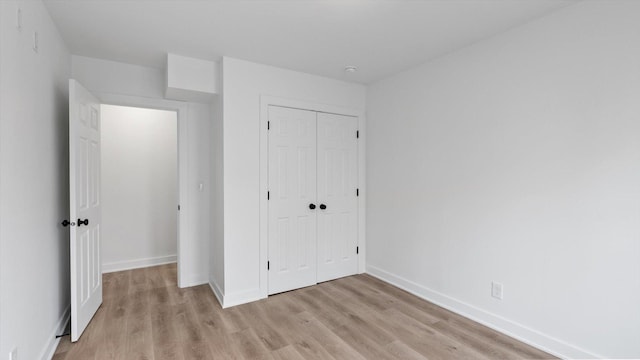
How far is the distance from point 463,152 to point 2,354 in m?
3.34

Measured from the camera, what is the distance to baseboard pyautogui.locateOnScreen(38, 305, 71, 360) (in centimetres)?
207

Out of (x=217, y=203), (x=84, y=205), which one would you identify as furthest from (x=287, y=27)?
(x=84, y=205)

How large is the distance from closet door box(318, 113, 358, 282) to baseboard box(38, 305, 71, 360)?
7.80 feet

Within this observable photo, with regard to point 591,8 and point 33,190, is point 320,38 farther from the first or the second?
point 33,190

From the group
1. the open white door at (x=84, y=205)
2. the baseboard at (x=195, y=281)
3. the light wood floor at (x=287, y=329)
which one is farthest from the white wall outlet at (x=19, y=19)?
the baseboard at (x=195, y=281)

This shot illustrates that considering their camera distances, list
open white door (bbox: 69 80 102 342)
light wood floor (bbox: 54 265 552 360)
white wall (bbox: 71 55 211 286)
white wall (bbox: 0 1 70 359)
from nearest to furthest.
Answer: white wall (bbox: 0 1 70 359) → light wood floor (bbox: 54 265 552 360) → open white door (bbox: 69 80 102 342) → white wall (bbox: 71 55 211 286)

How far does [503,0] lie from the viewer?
2.06 m

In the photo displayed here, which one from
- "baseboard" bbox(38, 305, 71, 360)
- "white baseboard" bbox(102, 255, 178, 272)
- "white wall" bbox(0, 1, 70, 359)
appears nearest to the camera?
"white wall" bbox(0, 1, 70, 359)

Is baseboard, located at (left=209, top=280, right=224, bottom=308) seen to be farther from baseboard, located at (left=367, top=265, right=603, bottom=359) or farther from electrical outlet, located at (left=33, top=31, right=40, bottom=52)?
electrical outlet, located at (left=33, top=31, right=40, bottom=52)

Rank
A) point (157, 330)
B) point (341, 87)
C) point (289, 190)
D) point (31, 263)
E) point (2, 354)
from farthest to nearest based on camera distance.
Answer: point (341, 87) → point (289, 190) → point (157, 330) → point (31, 263) → point (2, 354)

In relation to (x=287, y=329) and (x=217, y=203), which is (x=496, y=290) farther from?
(x=217, y=203)

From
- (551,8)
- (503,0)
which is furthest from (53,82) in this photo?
(551,8)

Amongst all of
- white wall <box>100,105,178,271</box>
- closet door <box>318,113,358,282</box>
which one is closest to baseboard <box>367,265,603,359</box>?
closet door <box>318,113,358,282</box>

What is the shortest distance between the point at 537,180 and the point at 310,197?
218 centimetres
